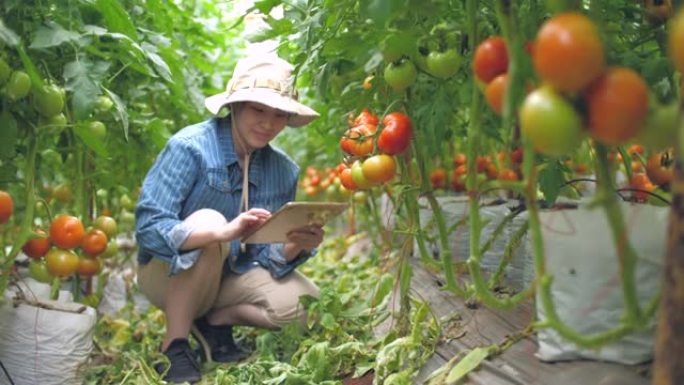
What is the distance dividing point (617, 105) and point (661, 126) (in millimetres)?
76

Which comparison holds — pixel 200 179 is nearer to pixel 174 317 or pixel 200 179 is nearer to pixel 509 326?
Result: pixel 174 317

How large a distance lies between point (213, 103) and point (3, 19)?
77cm

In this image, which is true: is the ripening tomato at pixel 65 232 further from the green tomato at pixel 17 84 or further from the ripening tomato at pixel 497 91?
the ripening tomato at pixel 497 91

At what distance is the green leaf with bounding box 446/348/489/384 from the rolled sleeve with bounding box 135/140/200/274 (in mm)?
935

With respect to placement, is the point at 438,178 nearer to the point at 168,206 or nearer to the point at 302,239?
the point at 302,239

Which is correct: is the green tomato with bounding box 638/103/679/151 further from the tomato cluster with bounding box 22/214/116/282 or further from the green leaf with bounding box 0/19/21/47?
the tomato cluster with bounding box 22/214/116/282

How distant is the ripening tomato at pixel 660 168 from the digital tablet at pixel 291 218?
2.48 ft

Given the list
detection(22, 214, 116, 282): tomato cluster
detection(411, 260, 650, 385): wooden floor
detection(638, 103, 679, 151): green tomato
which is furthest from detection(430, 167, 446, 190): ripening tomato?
detection(638, 103, 679, 151): green tomato


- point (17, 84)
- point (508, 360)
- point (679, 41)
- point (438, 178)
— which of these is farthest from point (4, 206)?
point (438, 178)

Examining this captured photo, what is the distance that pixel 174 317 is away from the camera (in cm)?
215

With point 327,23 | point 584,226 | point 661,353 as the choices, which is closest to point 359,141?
point 327,23

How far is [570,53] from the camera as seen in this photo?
2.63 ft

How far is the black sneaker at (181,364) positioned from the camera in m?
2.04

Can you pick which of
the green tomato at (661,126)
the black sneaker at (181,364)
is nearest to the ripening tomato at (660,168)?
the green tomato at (661,126)
